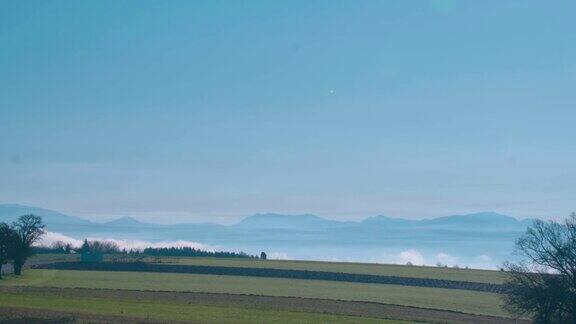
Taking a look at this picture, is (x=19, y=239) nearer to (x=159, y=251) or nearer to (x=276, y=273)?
(x=276, y=273)

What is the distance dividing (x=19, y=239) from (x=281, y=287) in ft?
102

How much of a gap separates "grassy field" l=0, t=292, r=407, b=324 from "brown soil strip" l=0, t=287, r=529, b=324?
2.59 metres

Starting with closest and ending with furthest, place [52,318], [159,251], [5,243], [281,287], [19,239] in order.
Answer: [52,318] → [281,287] → [5,243] → [19,239] → [159,251]

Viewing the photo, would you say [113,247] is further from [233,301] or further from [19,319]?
[19,319]

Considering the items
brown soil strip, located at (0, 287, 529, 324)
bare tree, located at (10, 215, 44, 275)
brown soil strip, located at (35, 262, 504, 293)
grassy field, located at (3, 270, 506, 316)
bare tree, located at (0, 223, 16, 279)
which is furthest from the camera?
bare tree, located at (10, 215, 44, 275)

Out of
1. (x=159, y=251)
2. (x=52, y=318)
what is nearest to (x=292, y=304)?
(x=52, y=318)

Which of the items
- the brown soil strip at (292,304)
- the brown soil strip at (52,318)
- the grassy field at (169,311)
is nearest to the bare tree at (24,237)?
the brown soil strip at (292,304)

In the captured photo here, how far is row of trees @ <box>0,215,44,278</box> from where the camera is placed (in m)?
74.6

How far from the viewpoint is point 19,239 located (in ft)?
251

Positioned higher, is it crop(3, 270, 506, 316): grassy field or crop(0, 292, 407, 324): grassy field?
crop(3, 270, 506, 316): grassy field

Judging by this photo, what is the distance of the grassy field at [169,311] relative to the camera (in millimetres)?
39156

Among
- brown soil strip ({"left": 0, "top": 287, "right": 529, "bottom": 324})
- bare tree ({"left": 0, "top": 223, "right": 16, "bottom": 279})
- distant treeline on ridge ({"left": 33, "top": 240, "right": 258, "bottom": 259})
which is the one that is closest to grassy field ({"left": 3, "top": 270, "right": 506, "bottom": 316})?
bare tree ({"left": 0, "top": 223, "right": 16, "bottom": 279})

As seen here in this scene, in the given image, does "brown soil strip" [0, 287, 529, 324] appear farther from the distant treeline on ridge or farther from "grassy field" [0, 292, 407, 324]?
the distant treeline on ridge

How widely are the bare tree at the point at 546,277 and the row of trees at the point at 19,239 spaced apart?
5409cm
